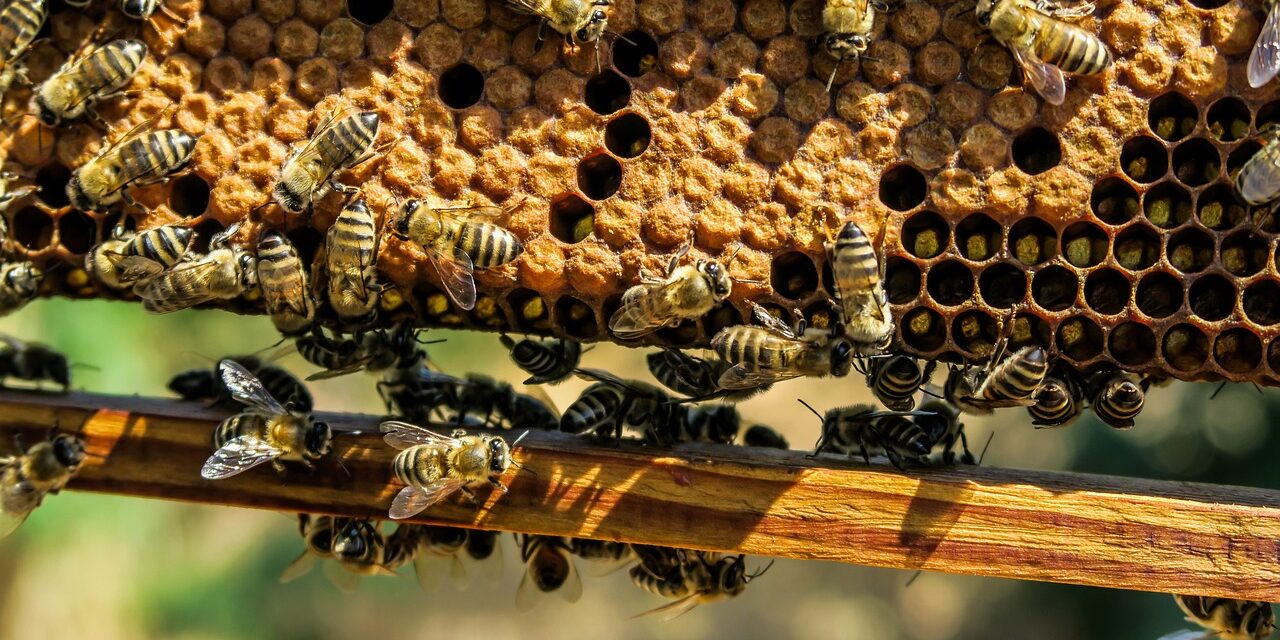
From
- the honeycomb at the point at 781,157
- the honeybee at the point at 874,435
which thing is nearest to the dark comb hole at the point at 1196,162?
the honeycomb at the point at 781,157

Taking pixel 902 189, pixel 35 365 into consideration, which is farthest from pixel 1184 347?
pixel 35 365

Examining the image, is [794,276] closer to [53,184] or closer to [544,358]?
[544,358]

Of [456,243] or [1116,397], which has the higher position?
[456,243]

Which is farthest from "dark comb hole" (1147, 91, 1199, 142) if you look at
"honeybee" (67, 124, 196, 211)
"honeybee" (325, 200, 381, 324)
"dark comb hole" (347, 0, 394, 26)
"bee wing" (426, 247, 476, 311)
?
"honeybee" (67, 124, 196, 211)

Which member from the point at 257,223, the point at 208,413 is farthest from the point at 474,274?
the point at 208,413

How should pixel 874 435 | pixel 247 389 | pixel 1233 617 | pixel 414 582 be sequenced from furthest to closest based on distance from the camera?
pixel 414 582, pixel 1233 617, pixel 247 389, pixel 874 435

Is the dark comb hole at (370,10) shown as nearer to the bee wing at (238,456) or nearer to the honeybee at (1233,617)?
the bee wing at (238,456)

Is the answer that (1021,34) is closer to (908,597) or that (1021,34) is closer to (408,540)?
(408,540)

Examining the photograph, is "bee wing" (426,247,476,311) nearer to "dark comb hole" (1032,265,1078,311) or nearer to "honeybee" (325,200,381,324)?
"honeybee" (325,200,381,324)
